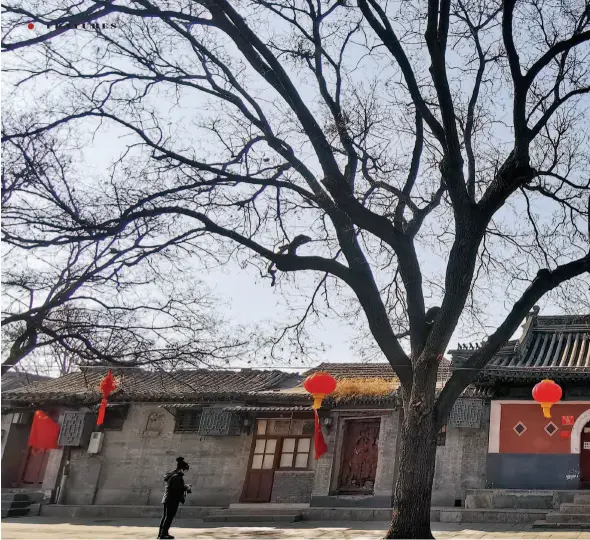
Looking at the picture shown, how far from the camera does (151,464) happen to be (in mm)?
16734

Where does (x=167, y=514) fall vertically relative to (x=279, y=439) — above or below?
below

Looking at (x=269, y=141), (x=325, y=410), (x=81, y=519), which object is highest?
(x=269, y=141)

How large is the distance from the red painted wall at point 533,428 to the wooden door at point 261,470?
5.49m

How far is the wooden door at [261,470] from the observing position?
51.8ft

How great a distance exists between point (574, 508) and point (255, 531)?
225 inches

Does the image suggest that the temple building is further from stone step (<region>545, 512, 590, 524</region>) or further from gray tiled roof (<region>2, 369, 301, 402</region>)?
stone step (<region>545, 512, 590, 524</region>)

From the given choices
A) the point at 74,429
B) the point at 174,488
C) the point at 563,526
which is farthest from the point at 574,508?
the point at 74,429

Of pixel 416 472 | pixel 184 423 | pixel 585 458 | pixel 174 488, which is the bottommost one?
pixel 174 488

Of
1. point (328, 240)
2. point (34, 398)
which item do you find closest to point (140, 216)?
point (328, 240)

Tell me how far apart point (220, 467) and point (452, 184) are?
11351mm

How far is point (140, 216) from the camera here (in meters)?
7.33

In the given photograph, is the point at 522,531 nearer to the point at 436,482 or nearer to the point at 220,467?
the point at 436,482

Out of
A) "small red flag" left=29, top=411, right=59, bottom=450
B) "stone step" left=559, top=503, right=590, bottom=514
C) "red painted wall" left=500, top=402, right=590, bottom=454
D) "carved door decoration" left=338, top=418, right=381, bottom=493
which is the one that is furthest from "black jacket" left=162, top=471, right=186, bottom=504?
"small red flag" left=29, top=411, right=59, bottom=450

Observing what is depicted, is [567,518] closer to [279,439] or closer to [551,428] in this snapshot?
[551,428]
